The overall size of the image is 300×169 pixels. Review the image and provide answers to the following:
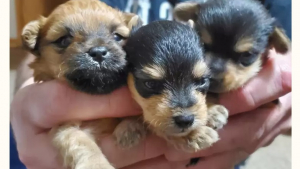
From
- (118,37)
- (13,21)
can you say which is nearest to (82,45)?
(118,37)

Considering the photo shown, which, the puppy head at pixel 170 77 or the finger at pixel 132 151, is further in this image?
the finger at pixel 132 151

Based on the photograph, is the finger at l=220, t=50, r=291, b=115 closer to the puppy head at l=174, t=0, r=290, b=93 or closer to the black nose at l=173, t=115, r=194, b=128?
the puppy head at l=174, t=0, r=290, b=93

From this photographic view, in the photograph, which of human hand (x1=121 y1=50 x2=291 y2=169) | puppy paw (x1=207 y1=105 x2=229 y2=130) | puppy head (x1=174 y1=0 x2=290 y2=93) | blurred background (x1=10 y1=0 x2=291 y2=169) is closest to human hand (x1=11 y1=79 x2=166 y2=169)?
human hand (x1=121 y1=50 x2=291 y2=169)

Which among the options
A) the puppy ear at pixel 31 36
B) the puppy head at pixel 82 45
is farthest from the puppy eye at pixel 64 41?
the puppy ear at pixel 31 36

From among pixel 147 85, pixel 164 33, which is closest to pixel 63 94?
pixel 147 85

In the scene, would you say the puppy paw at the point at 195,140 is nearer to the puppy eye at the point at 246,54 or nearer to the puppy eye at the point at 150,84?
the puppy eye at the point at 150,84

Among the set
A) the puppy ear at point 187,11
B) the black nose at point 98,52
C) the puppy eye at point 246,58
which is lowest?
the puppy eye at point 246,58

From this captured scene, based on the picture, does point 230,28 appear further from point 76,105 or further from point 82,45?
point 76,105
